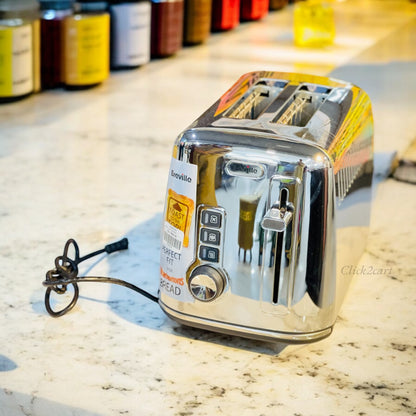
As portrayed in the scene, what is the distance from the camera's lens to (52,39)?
1545 millimetres

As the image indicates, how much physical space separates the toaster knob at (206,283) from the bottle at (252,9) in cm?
200

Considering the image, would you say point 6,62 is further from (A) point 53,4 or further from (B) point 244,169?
(B) point 244,169

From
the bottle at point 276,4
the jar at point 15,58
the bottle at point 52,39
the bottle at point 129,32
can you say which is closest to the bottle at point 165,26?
the bottle at point 129,32

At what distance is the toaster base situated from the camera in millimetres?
619

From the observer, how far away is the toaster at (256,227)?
587 millimetres

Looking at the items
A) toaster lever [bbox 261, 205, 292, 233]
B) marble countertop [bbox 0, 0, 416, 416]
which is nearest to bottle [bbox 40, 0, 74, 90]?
marble countertop [bbox 0, 0, 416, 416]

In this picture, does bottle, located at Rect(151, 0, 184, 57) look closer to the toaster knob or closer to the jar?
the jar

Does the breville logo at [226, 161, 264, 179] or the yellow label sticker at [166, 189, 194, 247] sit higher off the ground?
the breville logo at [226, 161, 264, 179]

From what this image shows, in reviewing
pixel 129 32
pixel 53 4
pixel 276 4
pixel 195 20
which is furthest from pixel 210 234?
pixel 276 4

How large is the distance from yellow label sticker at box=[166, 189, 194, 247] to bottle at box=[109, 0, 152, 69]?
3.92 feet

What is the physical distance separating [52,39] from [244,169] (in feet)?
3.46

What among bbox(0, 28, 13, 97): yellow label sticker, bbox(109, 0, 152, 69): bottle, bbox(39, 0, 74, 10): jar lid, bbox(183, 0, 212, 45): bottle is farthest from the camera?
bbox(183, 0, 212, 45): bottle

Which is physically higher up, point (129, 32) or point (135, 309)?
point (129, 32)

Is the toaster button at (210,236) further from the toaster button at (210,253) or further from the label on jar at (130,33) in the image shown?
the label on jar at (130,33)
